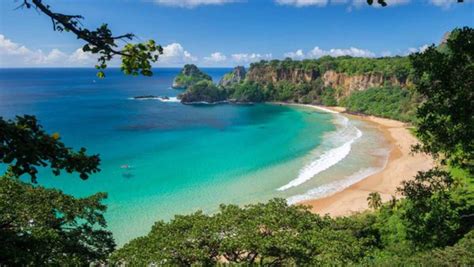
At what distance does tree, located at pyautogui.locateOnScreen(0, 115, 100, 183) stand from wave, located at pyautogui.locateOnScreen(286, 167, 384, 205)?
29.0 metres

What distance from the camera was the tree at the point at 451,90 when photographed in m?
7.38

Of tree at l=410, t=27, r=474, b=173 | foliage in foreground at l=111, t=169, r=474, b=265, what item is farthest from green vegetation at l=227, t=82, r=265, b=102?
tree at l=410, t=27, r=474, b=173

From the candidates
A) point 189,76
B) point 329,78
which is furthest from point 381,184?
point 189,76

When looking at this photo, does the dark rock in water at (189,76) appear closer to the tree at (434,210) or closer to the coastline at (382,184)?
the coastline at (382,184)

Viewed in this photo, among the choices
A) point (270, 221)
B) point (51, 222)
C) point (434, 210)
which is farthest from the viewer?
point (270, 221)

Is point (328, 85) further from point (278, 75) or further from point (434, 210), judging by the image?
point (434, 210)

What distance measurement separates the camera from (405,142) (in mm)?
54750

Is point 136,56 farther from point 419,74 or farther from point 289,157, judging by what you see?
point 289,157

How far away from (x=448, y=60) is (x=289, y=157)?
1529 inches

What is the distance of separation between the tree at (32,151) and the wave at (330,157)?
3187 cm

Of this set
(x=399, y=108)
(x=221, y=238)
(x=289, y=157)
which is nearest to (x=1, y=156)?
(x=221, y=238)

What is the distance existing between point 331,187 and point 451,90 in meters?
29.2

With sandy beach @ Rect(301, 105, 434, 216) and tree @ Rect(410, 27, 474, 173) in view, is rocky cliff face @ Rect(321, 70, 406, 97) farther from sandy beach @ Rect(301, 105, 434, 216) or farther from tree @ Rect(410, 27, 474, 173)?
tree @ Rect(410, 27, 474, 173)

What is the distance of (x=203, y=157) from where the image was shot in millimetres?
46531
